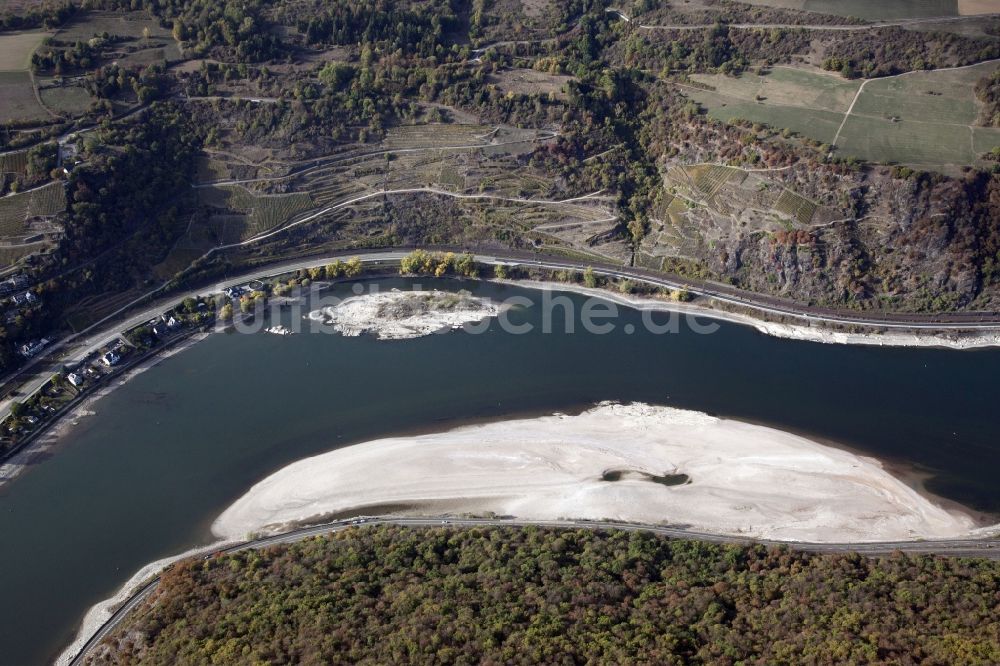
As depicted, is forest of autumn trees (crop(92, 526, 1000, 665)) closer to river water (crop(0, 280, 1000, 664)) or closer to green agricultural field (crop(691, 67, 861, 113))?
river water (crop(0, 280, 1000, 664))

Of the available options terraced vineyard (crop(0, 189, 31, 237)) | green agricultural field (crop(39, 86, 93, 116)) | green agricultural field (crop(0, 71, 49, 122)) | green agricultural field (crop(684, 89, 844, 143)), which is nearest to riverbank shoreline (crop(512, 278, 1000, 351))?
green agricultural field (crop(684, 89, 844, 143))

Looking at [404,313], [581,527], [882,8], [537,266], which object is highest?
[882,8]

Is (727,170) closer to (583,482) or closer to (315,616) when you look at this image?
(583,482)

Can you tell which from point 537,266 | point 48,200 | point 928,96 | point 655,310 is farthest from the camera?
point 537,266

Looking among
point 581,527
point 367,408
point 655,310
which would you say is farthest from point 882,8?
point 367,408

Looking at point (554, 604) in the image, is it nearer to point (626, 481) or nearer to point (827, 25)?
point (626, 481)

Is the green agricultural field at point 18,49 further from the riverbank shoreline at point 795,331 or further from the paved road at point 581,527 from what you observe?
the paved road at point 581,527
